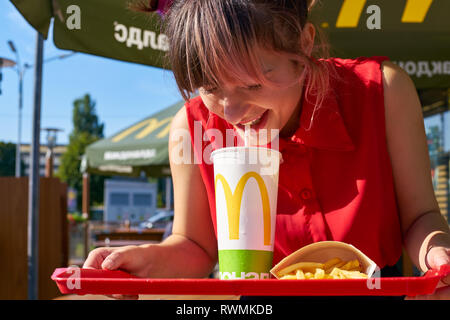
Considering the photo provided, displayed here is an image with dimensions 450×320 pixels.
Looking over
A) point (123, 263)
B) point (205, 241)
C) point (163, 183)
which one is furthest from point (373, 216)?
point (163, 183)

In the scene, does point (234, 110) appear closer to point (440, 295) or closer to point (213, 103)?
point (213, 103)

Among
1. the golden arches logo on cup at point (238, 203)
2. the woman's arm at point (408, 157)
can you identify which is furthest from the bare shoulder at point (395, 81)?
the golden arches logo on cup at point (238, 203)

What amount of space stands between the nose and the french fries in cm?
37

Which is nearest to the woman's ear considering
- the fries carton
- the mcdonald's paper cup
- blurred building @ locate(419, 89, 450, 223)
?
the mcdonald's paper cup

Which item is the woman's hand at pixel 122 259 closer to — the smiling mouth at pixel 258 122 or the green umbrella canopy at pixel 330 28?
the smiling mouth at pixel 258 122

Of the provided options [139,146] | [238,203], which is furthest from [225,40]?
[139,146]

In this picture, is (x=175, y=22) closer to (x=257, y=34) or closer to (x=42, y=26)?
(x=257, y=34)

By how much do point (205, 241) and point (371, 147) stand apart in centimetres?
56

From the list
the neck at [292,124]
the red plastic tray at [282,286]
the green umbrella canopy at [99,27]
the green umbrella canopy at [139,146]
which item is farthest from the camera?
the green umbrella canopy at [139,146]

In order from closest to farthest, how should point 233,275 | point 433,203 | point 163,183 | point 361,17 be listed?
point 233,275 < point 433,203 < point 361,17 < point 163,183

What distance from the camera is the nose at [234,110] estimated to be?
1110mm

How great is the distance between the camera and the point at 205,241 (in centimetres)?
143

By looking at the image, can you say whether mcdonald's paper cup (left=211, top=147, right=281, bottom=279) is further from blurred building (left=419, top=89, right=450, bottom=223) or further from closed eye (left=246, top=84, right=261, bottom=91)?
blurred building (left=419, top=89, right=450, bottom=223)

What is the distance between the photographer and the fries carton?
995mm
